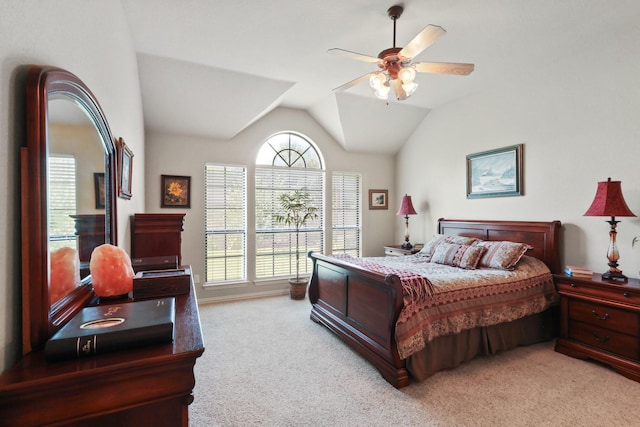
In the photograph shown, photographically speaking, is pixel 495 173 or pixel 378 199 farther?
pixel 378 199

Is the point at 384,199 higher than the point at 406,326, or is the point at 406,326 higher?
the point at 384,199

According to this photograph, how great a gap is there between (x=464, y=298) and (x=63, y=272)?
2751 millimetres

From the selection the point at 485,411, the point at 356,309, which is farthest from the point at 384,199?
the point at 485,411

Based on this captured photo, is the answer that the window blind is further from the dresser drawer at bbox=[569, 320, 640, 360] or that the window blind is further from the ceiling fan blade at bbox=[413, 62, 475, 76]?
the dresser drawer at bbox=[569, 320, 640, 360]

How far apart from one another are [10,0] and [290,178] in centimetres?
435

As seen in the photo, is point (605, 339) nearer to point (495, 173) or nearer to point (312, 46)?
point (495, 173)

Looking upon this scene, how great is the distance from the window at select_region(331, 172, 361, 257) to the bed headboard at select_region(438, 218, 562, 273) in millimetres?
1793

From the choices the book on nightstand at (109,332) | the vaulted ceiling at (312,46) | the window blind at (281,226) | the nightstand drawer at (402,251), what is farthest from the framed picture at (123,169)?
the nightstand drawer at (402,251)

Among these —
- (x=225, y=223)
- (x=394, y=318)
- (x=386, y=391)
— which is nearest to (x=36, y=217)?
(x=394, y=318)

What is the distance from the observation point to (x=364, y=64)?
3.46 metres

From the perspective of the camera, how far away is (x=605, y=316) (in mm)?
2686

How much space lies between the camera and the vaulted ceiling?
2.50 metres

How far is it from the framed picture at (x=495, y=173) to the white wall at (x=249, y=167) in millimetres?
1735

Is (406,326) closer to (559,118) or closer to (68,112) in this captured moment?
(68,112)
